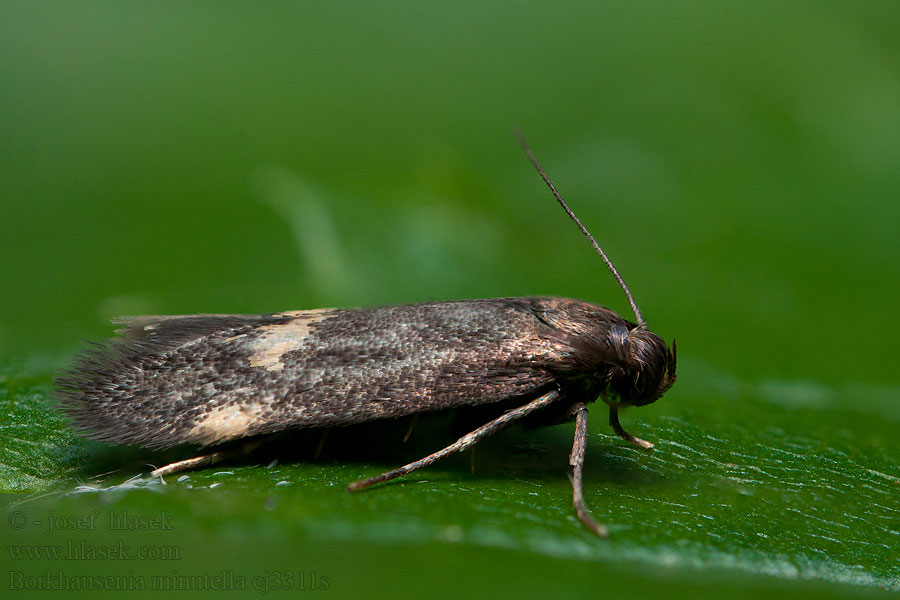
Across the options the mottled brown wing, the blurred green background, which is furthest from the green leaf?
the mottled brown wing

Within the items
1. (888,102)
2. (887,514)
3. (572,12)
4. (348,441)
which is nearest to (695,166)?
(888,102)

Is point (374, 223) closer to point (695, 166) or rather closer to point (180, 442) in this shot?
point (180, 442)

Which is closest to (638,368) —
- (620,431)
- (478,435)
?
(620,431)

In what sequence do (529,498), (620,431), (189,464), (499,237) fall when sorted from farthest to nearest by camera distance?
(499,237), (620,431), (189,464), (529,498)

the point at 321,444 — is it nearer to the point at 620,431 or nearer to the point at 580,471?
the point at 580,471

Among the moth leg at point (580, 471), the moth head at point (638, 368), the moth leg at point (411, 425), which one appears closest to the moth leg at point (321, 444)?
the moth leg at point (411, 425)

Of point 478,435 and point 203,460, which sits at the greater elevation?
point 478,435

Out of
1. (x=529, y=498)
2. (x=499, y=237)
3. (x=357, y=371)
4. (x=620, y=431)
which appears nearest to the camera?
(x=529, y=498)
